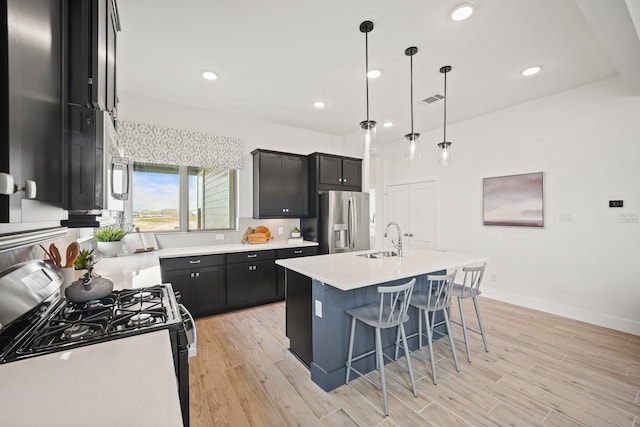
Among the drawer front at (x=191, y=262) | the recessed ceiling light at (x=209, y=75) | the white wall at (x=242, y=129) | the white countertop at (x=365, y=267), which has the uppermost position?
the recessed ceiling light at (x=209, y=75)

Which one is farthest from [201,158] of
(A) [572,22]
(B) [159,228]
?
(A) [572,22]

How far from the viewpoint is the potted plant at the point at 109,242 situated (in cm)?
310

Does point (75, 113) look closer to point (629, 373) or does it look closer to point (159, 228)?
point (159, 228)

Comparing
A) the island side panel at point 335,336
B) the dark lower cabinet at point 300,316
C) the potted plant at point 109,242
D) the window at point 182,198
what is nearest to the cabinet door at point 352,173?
the window at point 182,198

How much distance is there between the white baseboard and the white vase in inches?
203

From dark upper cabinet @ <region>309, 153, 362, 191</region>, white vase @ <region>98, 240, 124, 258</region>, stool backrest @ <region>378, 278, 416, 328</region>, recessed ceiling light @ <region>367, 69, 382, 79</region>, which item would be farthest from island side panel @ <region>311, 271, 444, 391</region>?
dark upper cabinet @ <region>309, 153, 362, 191</region>

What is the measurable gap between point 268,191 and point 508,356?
360 centimetres

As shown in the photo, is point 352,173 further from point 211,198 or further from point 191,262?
point 191,262

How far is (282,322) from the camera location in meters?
3.44

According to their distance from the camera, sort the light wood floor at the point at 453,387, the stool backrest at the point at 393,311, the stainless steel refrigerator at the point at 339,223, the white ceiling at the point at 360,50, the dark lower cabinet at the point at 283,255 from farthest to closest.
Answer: the stainless steel refrigerator at the point at 339,223 < the dark lower cabinet at the point at 283,255 < the white ceiling at the point at 360,50 < the stool backrest at the point at 393,311 < the light wood floor at the point at 453,387

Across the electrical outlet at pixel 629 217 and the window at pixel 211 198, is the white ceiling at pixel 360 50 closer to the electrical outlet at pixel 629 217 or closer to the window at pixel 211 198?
the window at pixel 211 198

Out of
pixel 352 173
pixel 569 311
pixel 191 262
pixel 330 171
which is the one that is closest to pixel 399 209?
pixel 352 173

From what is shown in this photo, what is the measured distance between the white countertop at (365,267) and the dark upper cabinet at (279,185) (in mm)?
1842

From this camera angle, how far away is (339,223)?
464 centimetres
